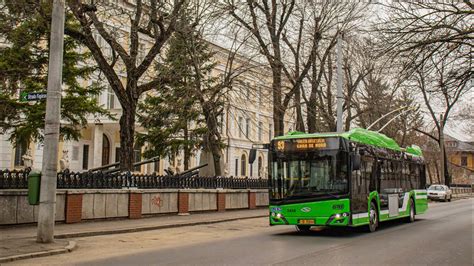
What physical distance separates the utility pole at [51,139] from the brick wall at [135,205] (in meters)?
7.20

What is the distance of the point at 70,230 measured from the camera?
15000mm

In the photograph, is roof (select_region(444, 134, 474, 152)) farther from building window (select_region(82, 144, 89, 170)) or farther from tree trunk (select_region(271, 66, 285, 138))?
tree trunk (select_region(271, 66, 285, 138))

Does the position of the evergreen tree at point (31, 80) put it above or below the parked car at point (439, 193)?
above

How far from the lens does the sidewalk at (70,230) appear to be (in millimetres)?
10938

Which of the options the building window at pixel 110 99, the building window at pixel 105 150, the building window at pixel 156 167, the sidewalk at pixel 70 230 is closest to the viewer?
the sidewalk at pixel 70 230

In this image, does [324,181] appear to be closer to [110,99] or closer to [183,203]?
[183,203]

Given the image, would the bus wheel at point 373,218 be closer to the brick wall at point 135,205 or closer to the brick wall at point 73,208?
the brick wall at point 135,205

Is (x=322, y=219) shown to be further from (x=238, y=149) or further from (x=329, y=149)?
(x=238, y=149)

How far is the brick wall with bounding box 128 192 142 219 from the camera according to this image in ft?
64.1

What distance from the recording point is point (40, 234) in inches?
477

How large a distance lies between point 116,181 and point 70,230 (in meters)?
4.46

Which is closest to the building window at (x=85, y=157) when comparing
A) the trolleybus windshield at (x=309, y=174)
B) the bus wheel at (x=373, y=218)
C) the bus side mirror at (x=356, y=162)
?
the trolleybus windshield at (x=309, y=174)

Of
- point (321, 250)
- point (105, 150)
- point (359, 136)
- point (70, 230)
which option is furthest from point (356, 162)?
point (105, 150)

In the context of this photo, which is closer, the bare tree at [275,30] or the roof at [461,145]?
the bare tree at [275,30]
